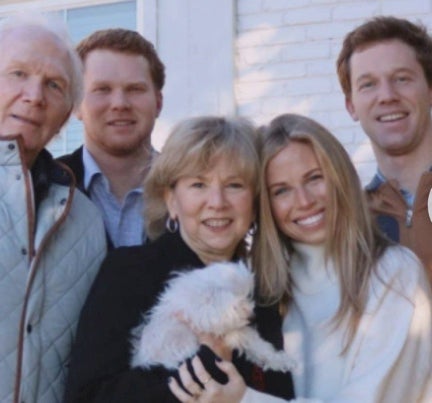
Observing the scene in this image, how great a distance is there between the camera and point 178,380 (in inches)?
107

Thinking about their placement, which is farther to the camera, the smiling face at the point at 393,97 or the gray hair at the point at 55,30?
the smiling face at the point at 393,97

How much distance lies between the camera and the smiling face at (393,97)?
3.79m

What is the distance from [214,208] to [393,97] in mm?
1191

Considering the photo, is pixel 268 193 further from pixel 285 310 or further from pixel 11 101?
pixel 11 101

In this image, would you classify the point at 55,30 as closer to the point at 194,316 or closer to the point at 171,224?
the point at 171,224

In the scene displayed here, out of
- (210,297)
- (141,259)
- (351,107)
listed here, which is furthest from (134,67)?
(210,297)

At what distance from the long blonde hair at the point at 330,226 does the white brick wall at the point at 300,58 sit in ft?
6.61

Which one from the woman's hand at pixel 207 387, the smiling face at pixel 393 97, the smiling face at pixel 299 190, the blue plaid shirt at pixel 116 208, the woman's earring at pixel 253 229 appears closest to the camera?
the woman's hand at pixel 207 387

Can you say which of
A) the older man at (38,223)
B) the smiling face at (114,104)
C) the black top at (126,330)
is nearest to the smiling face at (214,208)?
the black top at (126,330)

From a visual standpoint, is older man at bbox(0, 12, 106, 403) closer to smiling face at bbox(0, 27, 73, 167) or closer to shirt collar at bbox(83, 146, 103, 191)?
smiling face at bbox(0, 27, 73, 167)

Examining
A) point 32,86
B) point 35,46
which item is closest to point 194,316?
point 32,86

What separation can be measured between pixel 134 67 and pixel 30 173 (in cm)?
115

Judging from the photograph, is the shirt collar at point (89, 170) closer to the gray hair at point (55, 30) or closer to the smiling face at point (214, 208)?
the gray hair at point (55, 30)

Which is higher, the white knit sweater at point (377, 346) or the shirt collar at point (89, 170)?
the shirt collar at point (89, 170)
